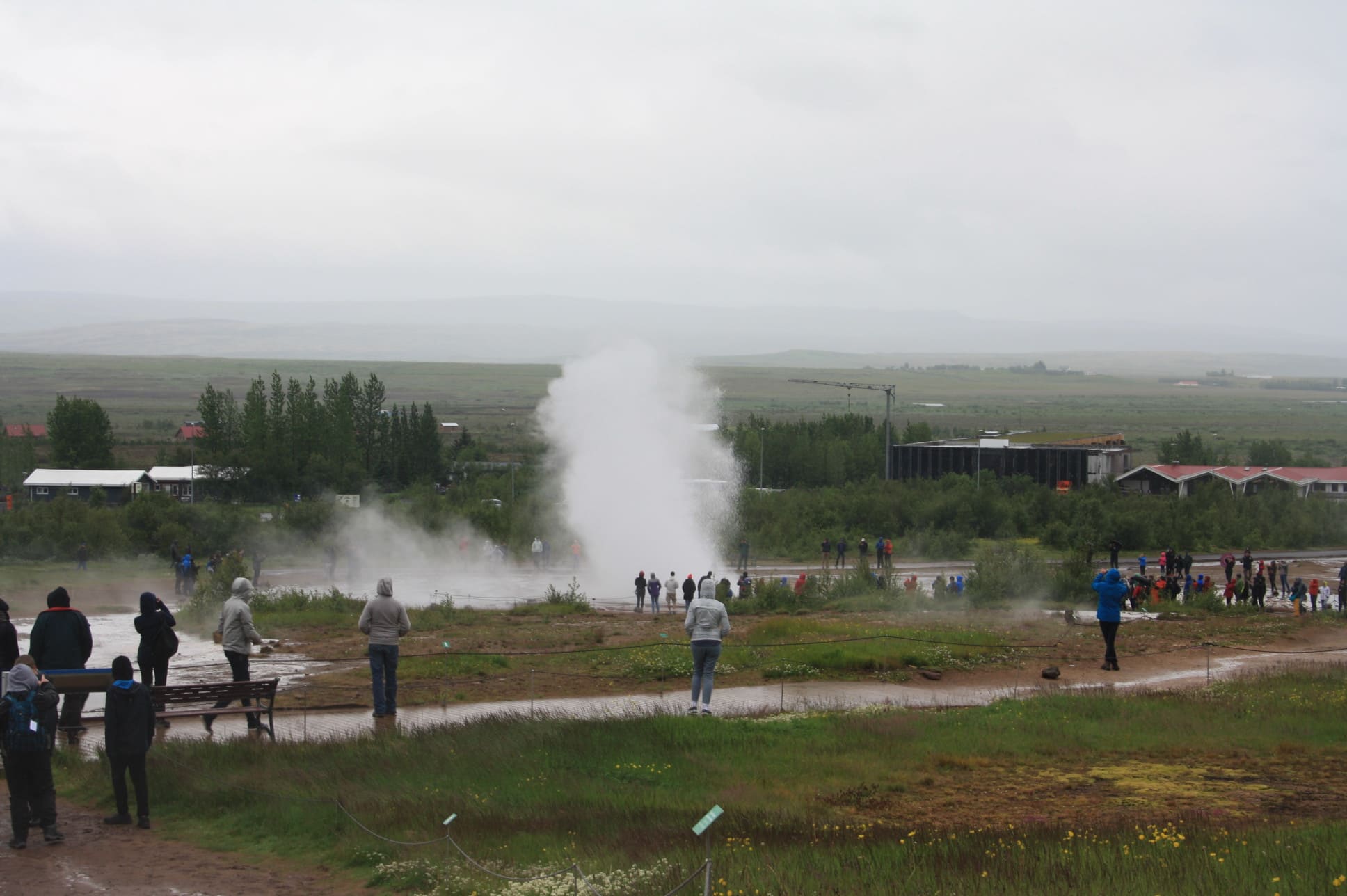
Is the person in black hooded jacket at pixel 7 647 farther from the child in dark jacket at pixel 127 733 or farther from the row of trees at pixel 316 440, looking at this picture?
the row of trees at pixel 316 440

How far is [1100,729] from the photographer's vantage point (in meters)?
15.9

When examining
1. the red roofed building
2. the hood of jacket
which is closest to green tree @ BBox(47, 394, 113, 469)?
the red roofed building

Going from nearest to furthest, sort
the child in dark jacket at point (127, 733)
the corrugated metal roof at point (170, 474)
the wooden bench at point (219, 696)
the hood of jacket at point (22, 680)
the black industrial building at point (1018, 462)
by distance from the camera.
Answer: the hood of jacket at point (22, 680) < the child in dark jacket at point (127, 733) < the wooden bench at point (219, 696) < the black industrial building at point (1018, 462) < the corrugated metal roof at point (170, 474)

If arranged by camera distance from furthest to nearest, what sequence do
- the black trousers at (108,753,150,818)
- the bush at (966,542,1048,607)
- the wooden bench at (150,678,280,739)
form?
the bush at (966,542,1048,607)
the wooden bench at (150,678,280,739)
the black trousers at (108,753,150,818)

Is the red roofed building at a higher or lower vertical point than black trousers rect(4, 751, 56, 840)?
lower

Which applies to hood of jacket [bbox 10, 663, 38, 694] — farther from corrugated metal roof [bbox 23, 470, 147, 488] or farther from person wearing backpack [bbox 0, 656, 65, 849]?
corrugated metal roof [bbox 23, 470, 147, 488]

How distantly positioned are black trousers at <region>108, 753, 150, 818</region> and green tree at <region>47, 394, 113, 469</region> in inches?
3587

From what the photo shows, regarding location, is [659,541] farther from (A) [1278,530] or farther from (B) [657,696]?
(A) [1278,530]

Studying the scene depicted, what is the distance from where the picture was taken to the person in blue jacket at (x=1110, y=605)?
68.7 feet

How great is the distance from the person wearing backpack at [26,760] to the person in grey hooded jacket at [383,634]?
5081 mm

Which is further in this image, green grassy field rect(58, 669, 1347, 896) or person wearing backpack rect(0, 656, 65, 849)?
person wearing backpack rect(0, 656, 65, 849)

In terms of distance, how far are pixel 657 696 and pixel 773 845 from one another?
28.8ft

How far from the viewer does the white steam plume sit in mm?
45594

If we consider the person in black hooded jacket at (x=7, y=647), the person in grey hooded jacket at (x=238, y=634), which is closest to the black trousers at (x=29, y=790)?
the person in black hooded jacket at (x=7, y=647)
